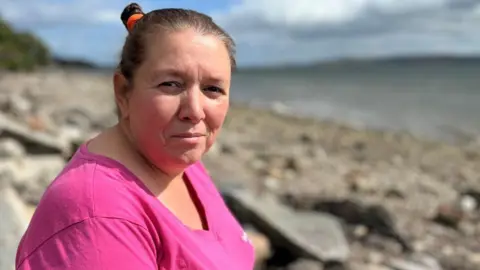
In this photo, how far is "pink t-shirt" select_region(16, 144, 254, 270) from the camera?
5.85 feet

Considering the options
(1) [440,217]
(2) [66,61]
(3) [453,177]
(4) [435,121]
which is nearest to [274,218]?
(1) [440,217]

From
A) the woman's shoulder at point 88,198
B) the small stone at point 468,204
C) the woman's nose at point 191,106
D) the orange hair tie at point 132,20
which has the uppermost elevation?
the orange hair tie at point 132,20

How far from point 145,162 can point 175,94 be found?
0.22 m

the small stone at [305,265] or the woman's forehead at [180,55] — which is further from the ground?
the woman's forehead at [180,55]

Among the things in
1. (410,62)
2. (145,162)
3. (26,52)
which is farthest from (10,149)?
(410,62)

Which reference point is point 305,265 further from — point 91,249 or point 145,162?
point 91,249

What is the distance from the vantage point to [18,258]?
75.5 inches

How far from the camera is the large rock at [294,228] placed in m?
5.78

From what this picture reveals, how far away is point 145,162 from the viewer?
2.06 metres

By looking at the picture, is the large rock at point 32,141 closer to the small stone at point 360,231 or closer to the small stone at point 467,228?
the small stone at point 360,231

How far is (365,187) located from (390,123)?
56.6 feet

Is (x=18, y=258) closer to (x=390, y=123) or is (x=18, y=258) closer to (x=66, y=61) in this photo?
(x=390, y=123)

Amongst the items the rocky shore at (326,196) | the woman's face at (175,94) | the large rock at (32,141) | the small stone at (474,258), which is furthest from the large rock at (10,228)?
the large rock at (32,141)

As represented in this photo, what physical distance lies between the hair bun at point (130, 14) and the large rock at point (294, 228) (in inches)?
Answer: 148
